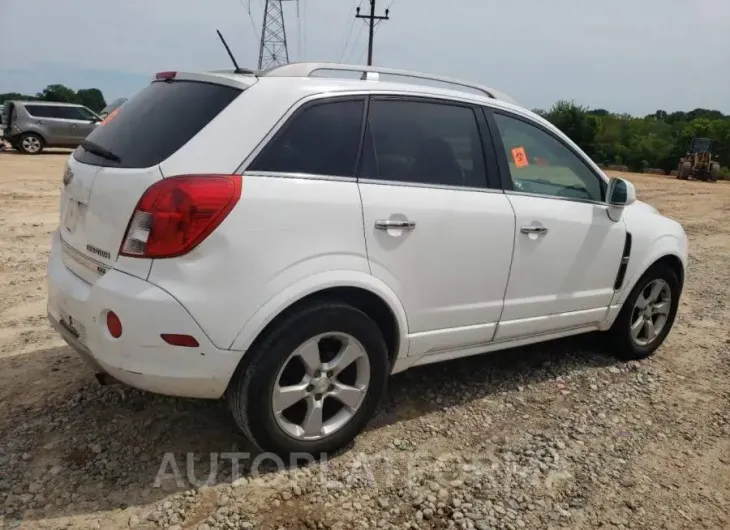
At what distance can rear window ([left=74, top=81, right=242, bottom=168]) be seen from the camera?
2.69 m

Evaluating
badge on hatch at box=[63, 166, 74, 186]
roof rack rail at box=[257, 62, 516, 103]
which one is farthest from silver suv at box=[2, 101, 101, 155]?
roof rack rail at box=[257, 62, 516, 103]

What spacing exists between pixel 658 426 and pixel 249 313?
99.4 inches

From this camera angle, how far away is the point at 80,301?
2705mm

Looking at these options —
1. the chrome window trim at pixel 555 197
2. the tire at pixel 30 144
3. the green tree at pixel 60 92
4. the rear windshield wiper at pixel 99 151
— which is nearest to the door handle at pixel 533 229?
the chrome window trim at pixel 555 197

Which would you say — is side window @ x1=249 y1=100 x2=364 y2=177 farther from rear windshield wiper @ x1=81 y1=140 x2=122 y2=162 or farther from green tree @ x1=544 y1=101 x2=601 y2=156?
green tree @ x1=544 y1=101 x2=601 y2=156

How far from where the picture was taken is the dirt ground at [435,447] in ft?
8.77

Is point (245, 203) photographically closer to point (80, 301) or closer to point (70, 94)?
point (80, 301)

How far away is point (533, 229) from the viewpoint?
3545 mm

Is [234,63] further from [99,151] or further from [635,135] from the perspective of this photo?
[635,135]

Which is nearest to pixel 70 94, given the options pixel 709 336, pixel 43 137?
pixel 43 137

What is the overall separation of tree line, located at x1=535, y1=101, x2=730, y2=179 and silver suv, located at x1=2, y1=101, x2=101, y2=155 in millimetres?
21980

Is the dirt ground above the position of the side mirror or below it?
below

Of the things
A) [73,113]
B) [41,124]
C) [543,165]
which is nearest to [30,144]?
[41,124]

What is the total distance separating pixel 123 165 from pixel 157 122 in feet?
0.88
